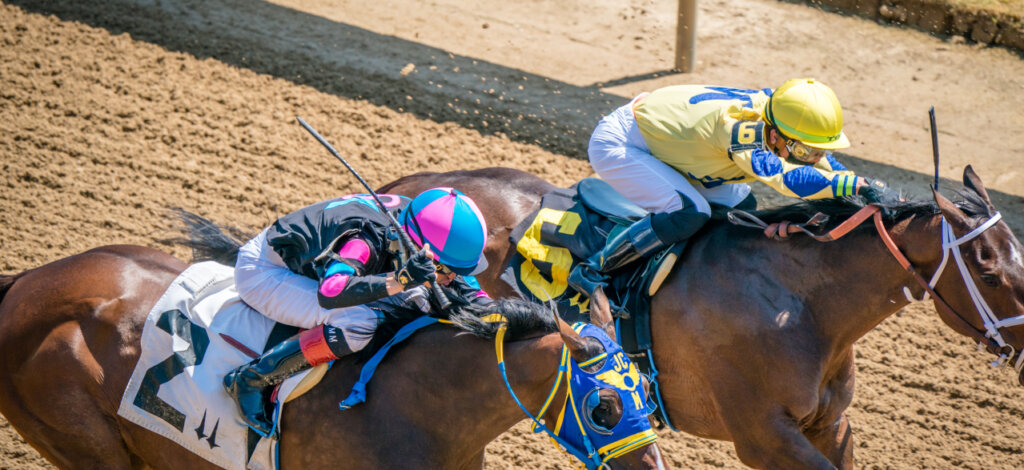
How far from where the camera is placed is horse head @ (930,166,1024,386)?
11.5 ft

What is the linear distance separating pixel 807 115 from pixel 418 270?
197 cm

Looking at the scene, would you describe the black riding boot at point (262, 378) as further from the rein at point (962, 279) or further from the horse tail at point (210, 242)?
the rein at point (962, 279)

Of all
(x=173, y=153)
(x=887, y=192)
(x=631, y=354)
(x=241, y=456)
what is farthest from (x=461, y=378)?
(x=173, y=153)

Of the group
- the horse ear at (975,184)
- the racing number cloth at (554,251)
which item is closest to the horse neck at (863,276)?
the horse ear at (975,184)

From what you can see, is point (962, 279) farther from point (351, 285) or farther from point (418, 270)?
point (351, 285)

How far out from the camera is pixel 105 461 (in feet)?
12.2

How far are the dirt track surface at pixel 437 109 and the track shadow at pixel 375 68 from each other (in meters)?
0.02

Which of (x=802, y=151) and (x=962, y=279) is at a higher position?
(x=802, y=151)

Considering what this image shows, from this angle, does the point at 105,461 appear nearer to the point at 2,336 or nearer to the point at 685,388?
the point at 2,336

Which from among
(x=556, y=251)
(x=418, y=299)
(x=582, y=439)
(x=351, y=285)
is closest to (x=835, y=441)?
(x=556, y=251)

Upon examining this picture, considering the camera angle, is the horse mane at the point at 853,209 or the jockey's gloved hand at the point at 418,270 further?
the horse mane at the point at 853,209

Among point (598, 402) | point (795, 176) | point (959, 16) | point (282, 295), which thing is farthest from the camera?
point (959, 16)

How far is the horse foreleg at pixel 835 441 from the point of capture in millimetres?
4184

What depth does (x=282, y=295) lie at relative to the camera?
346cm
